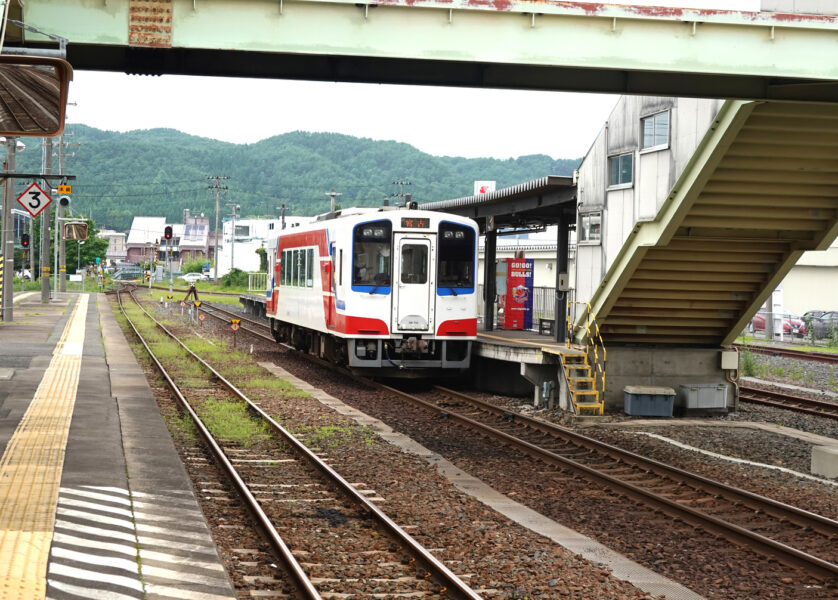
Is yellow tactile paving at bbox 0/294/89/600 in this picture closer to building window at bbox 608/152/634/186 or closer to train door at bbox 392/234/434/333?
train door at bbox 392/234/434/333

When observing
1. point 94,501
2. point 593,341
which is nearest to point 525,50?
point 94,501

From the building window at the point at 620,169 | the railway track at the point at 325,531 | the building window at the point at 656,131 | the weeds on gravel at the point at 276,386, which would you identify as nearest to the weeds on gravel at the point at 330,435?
the railway track at the point at 325,531

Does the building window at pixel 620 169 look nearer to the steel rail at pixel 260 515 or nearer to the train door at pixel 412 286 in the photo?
the train door at pixel 412 286

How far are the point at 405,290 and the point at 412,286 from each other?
0.15 m

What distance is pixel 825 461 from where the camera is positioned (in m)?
11.7

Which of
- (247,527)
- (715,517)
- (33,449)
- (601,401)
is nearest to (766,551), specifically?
(715,517)

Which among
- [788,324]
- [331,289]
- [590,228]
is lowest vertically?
[788,324]

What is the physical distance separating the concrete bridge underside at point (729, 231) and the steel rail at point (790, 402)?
1.77 metres

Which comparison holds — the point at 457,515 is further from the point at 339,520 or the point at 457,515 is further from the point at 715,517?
the point at 715,517

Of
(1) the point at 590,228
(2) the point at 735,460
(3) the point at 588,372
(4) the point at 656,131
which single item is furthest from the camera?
(1) the point at 590,228

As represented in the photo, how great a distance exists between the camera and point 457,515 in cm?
920

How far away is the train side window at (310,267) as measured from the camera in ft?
72.1

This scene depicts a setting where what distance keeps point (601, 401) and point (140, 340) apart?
53.2 feet

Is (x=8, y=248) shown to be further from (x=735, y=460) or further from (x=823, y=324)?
(x=823, y=324)
